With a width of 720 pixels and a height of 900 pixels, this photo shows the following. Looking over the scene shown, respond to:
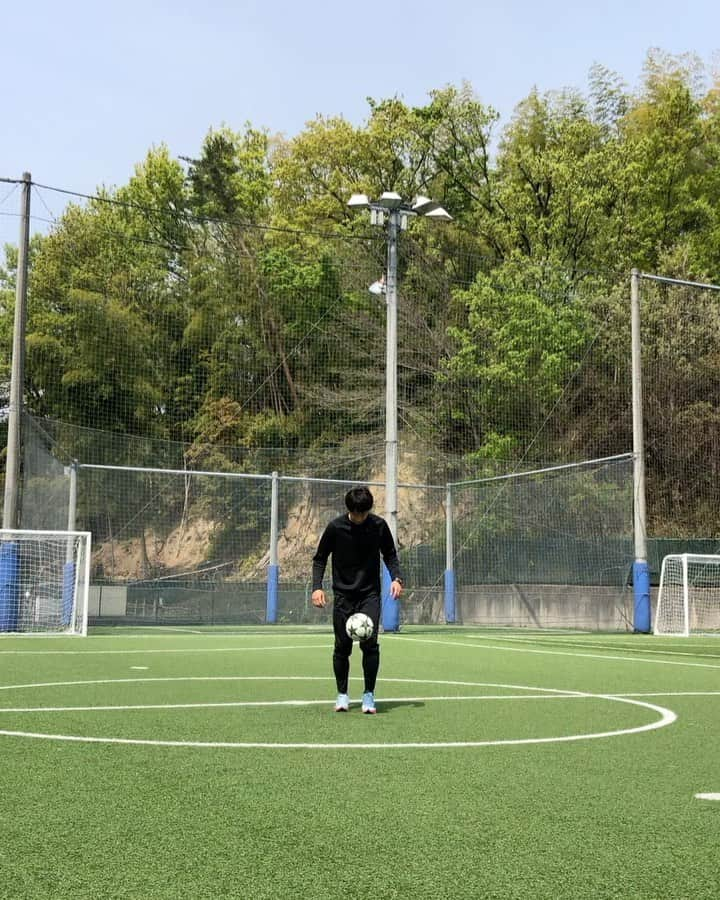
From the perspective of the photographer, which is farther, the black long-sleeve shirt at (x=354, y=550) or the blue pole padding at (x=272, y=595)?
the blue pole padding at (x=272, y=595)

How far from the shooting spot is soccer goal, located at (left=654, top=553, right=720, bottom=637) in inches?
909

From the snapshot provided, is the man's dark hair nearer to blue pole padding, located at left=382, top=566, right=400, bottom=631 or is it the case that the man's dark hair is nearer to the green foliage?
blue pole padding, located at left=382, top=566, right=400, bottom=631

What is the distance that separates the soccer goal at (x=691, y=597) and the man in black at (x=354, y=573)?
16.5 m

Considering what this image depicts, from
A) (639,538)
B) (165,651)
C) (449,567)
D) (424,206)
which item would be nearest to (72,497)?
(449,567)

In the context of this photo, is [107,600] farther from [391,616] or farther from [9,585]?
[391,616]

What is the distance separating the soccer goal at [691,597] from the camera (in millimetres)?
23078

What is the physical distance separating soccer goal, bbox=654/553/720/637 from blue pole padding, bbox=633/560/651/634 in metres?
0.74

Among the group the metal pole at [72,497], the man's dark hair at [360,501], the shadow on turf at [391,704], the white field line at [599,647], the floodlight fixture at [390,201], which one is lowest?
the white field line at [599,647]

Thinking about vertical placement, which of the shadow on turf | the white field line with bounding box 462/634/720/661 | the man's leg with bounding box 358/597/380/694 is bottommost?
the white field line with bounding box 462/634/720/661

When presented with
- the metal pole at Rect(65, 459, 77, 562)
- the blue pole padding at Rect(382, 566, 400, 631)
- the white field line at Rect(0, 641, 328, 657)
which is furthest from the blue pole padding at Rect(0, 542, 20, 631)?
the blue pole padding at Rect(382, 566, 400, 631)

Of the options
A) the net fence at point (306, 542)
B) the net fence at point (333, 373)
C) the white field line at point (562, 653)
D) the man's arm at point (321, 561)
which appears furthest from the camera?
the net fence at point (333, 373)

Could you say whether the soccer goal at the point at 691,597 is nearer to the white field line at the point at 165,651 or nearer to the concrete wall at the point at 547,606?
the concrete wall at the point at 547,606

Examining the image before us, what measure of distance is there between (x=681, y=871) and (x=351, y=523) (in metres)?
4.53

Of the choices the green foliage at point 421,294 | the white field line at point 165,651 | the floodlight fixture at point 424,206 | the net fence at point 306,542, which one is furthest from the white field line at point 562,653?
the green foliage at point 421,294
